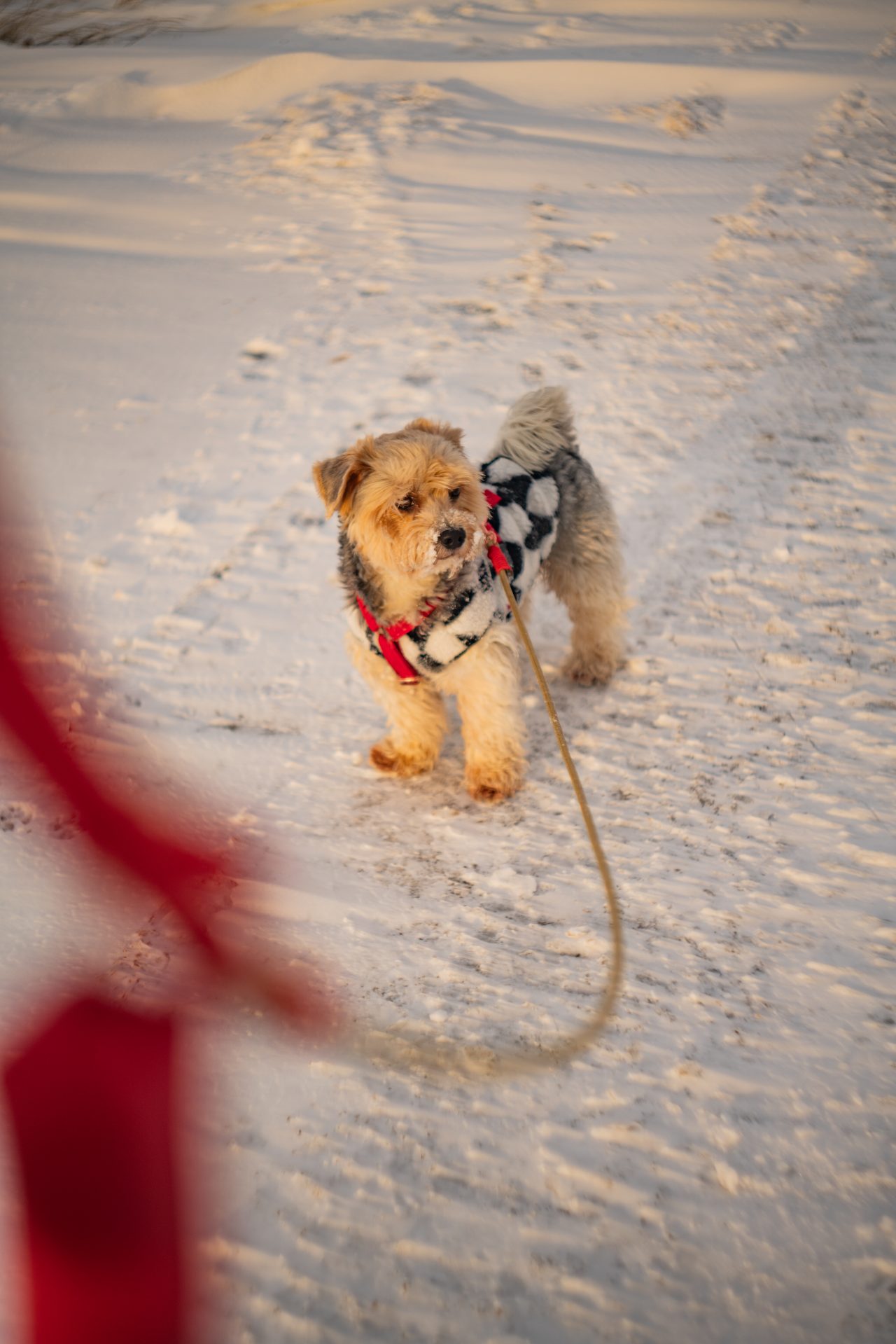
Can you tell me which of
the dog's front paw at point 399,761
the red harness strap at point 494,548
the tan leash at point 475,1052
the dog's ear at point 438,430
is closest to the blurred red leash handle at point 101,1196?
the tan leash at point 475,1052

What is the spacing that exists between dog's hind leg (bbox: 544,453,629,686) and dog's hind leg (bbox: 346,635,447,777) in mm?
979

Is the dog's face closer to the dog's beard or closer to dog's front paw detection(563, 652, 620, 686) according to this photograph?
the dog's beard

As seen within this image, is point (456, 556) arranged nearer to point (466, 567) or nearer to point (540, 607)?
point (466, 567)

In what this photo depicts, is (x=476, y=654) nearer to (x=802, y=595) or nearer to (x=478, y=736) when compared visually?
(x=478, y=736)

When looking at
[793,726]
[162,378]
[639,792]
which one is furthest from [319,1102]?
[162,378]

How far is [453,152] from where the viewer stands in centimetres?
1048

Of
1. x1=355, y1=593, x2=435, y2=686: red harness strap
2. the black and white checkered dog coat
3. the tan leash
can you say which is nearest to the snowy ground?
the tan leash

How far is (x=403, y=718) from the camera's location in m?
4.27

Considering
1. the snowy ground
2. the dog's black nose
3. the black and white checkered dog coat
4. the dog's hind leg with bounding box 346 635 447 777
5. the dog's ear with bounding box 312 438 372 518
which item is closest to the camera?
the snowy ground

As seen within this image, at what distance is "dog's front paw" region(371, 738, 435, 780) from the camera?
14.5 feet

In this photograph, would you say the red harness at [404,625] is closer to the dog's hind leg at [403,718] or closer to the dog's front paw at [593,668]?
the dog's hind leg at [403,718]

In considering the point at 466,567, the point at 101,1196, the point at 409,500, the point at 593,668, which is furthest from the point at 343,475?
the point at 101,1196

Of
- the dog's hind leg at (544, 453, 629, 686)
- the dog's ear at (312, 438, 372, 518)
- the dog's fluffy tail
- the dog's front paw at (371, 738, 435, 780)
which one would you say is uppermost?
the dog's ear at (312, 438, 372, 518)

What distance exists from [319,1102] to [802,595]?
411 cm
